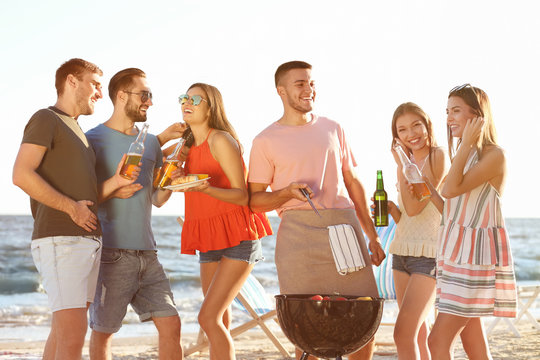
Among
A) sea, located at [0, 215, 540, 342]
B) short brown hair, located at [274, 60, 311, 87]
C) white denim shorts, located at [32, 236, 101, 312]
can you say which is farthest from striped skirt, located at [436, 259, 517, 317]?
sea, located at [0, 215, 540, 342]

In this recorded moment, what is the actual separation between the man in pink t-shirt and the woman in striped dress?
1.55 feet

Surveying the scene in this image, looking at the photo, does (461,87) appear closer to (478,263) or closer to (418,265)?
(478,263)

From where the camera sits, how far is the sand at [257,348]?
698cm

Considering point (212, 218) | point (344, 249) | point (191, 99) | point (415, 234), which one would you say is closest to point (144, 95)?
point (191, 99)

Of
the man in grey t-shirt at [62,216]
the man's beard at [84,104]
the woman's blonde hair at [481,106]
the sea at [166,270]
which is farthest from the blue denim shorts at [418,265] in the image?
the sea at [166,270]

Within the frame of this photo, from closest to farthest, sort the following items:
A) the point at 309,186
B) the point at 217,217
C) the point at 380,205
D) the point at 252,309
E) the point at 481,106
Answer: the point at 481,106 → the point at 309,186 → the point at 217,217 → the point at 380,205 → the point at 252,309

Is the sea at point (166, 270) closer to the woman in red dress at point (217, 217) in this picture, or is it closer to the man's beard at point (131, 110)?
the woman in red dress at point (217, 217)

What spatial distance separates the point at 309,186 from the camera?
3.96 metres

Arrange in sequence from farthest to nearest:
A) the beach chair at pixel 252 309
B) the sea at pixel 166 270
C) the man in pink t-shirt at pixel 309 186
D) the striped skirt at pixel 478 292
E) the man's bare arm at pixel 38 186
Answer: the sea at pixel 166 270 → the beach chair at pixel 252 309 → the man in pink t-shirt at pixel 309 186 → the striped skirt at pixel 478 292 → the man's bare arm at pixel 38 186

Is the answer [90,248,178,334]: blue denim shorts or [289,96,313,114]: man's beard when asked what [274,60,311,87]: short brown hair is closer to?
[289,96,313,114]: man's beard

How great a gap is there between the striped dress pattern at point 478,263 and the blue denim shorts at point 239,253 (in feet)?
3.51

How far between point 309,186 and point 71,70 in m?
1.46

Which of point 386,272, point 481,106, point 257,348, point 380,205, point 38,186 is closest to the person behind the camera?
point 38,186

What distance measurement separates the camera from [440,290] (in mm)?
3715
